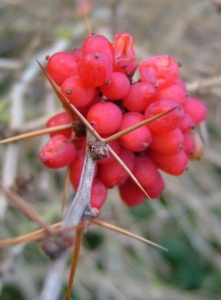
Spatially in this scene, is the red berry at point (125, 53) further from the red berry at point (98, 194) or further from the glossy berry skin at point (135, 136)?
the red berry at point (98, 194)

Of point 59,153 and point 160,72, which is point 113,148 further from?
point 160,72

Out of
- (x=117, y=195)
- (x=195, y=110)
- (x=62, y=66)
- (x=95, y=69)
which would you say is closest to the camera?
(x=95, y=69)

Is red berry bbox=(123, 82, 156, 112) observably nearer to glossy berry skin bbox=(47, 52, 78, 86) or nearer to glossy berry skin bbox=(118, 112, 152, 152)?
glossy berry skin bbox=(118, 112, 152, 152)

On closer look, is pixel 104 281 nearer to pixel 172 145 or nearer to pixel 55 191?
pixel 55 191

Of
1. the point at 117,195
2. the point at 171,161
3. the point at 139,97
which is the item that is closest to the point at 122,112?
the point at 139,97

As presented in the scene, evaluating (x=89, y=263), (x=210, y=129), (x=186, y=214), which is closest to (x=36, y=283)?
(x=89, y=263)
